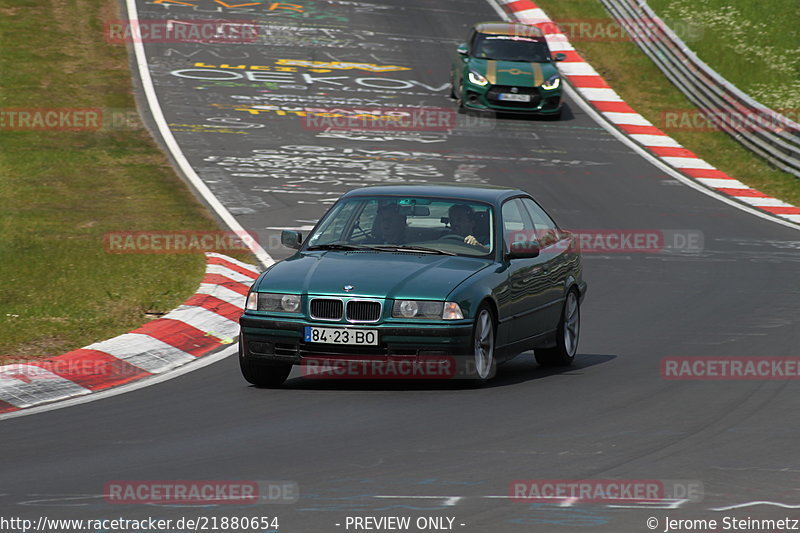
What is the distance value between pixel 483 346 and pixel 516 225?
4.74ft

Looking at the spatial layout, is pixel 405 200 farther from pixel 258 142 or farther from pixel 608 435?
pixel 258 142

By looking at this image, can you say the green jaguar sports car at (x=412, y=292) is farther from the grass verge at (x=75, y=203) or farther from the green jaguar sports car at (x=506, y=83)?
the green jaguar sports car at (x=506, y=83)

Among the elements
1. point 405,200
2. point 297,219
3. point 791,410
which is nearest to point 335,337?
point 405,200

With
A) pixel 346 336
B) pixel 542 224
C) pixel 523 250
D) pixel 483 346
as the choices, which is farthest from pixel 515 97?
pixel 346 336

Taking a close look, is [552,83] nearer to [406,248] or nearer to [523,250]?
[523,250]

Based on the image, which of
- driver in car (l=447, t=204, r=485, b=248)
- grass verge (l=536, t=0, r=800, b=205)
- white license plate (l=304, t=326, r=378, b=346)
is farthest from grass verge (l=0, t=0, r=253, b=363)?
grass verge (l=536, t=0, r=800, b=205)

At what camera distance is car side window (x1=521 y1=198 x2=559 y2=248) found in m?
11.5

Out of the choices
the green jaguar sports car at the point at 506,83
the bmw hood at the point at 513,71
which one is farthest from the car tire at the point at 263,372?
the bmw hood at the point at 513,71

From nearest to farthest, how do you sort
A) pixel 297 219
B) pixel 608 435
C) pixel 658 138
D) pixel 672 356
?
pixel 608 435, pixel 672 356, pixel 297 219, pixel 658 138

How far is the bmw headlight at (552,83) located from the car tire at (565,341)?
52.7ft

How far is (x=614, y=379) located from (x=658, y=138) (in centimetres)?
1756

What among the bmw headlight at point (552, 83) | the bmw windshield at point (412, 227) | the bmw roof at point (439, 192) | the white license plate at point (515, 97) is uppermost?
the bmw roof at point (439, 192)

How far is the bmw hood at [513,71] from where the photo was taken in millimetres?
27469

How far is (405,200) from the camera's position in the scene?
1072 cm
